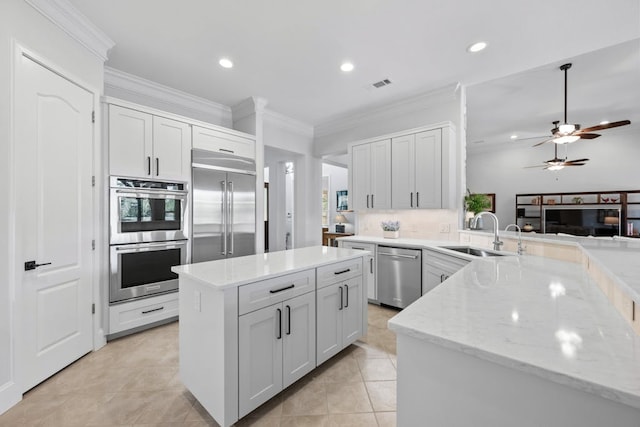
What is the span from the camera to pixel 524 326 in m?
0.90

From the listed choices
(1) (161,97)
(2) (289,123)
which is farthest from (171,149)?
(2) (289,123)

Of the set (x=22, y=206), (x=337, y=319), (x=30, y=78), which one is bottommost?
(x=337, y=319)

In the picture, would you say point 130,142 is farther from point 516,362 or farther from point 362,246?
point 516,362

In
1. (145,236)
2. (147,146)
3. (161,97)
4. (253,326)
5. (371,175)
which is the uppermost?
(161,97)

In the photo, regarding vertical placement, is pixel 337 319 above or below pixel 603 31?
below

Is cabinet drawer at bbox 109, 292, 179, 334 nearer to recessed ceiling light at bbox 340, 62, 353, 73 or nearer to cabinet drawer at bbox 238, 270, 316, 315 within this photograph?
cabinet drawer at bbox 238, 270, 316, 315

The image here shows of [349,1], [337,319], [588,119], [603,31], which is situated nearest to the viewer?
[349,1]

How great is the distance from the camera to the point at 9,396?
1771mm

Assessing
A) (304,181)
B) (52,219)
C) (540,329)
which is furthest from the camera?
(304,181)

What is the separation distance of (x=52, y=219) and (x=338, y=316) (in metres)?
2.39

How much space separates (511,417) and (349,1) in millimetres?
A: 2633

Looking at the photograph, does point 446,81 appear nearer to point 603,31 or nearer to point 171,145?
point 603,31

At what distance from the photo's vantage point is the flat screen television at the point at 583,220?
5.67 meters

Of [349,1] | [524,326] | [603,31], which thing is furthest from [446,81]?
[524,326]
